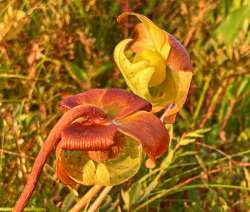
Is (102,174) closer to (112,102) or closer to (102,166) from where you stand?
(102,166)

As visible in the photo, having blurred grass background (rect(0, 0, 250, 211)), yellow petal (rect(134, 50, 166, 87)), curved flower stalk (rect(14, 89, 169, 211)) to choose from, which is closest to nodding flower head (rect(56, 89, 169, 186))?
curved flower stalk (rect(14, 89, 169, 211))

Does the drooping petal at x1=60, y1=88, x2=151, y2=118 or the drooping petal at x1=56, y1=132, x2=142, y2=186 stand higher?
the drooping petal at x1=60, y1=88, x2=151, y2=118

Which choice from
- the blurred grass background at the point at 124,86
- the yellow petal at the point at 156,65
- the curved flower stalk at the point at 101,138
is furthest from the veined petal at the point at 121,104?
the blurred grass background at the point at 124,86

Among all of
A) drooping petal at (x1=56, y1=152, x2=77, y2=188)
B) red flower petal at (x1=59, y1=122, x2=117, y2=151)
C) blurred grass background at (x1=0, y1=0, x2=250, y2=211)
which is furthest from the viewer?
blurred grass background at (x1=0, y1=0, x2=250, y2=211)

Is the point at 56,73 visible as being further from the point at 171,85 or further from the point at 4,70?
the point at 171,85

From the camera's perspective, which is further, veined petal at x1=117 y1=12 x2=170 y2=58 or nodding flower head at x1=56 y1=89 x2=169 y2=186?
veined petal at x1=117 y1=12 x2=170 y2=58

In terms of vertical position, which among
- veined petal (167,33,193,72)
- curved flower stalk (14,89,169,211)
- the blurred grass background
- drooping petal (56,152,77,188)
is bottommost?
the blurred grass background

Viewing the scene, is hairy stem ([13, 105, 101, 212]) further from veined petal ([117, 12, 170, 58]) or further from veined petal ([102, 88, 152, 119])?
veined petal ([117, 12, 170, 58])
